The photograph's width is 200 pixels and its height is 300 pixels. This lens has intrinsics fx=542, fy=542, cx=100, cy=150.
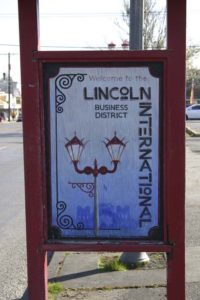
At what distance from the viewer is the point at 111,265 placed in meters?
5.26

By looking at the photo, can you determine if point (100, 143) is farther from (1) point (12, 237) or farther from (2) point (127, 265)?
(1) point (12, 237)

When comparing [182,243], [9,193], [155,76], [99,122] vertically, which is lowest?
[9,193]

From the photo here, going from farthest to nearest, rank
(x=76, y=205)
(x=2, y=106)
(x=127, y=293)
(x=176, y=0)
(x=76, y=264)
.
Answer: (x=2, y=106)
(x=76, y=264)
(x=127, y=293)
(x=76, y=205)
(x=176, y=0)

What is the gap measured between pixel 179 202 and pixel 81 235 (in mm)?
711

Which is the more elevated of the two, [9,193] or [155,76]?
[155,76]

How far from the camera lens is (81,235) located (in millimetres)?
3719

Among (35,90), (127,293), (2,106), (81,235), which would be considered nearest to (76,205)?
(81,235)

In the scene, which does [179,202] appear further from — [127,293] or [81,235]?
[127,293]

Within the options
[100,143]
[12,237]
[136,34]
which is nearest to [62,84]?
[100,143]

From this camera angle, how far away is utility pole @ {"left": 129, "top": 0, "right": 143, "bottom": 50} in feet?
17.3

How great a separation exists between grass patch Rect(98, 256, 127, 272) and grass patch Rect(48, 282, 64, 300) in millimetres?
593

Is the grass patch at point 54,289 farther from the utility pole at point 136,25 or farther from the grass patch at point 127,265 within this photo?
the utility pole at point 136,25

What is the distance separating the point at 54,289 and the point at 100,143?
1.68m

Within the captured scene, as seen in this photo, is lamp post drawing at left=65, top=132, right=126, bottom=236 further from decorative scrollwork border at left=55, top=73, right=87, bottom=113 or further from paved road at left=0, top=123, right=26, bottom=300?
paved road at left=0, top=123, right=26, bottom=300
